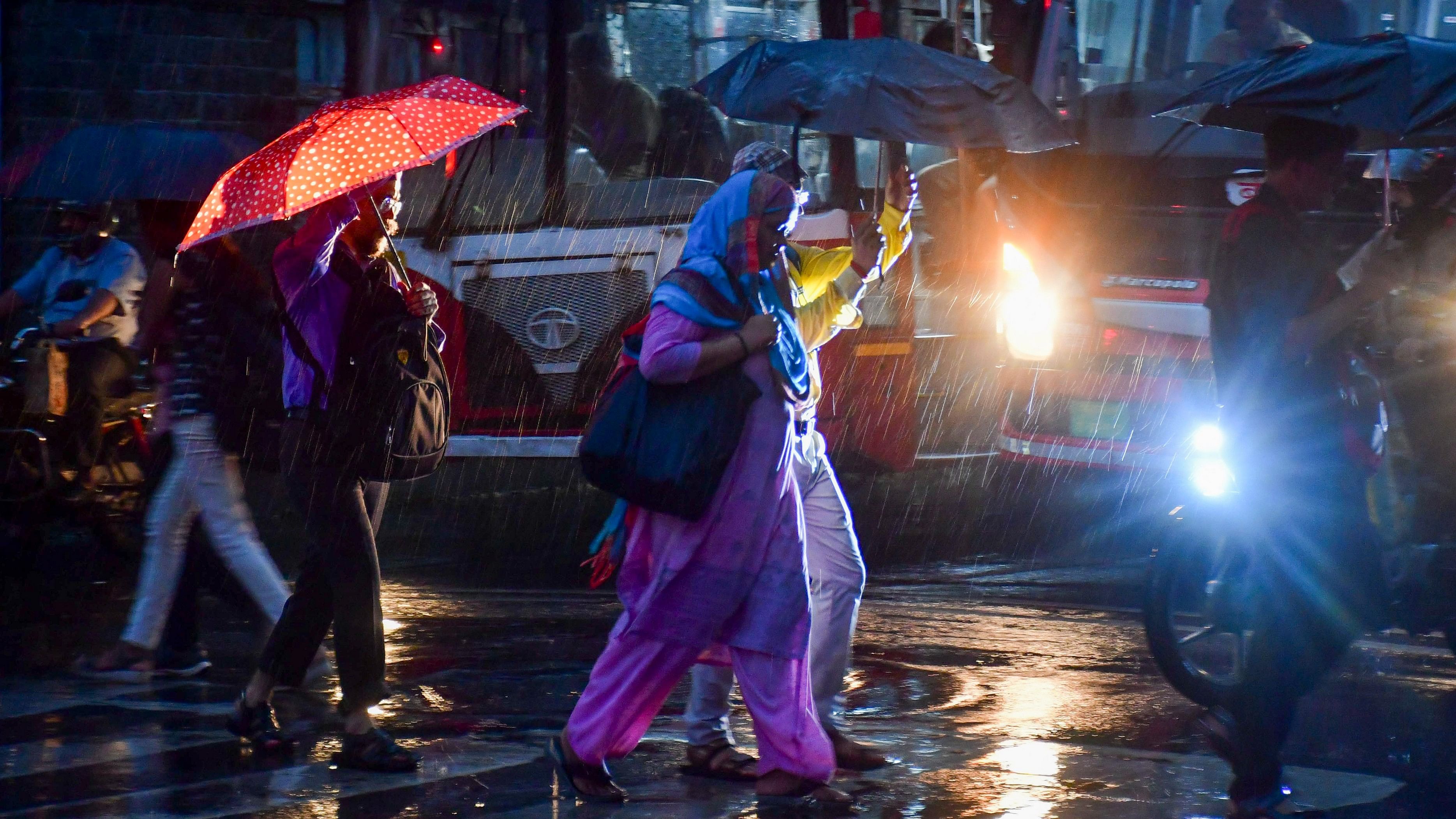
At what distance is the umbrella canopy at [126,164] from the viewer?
6.79 meters

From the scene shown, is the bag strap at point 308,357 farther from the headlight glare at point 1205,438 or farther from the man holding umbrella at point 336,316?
the headlight glare at point 1205,438

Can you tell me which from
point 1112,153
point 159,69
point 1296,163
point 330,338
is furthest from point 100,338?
point 159,69

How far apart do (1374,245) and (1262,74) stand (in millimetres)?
1947

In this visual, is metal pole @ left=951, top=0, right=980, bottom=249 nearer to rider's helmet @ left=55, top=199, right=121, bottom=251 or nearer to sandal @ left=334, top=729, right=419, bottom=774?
rider's helmet @ left=55, top=199, right=121, bottom=251

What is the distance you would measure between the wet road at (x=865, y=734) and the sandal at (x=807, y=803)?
0.05m

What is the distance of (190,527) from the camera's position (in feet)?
20.7

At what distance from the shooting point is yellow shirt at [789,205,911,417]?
200 inches

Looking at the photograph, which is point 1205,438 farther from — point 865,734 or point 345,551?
point 345,551

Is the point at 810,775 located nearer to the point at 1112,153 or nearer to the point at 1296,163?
the point at 1296,163

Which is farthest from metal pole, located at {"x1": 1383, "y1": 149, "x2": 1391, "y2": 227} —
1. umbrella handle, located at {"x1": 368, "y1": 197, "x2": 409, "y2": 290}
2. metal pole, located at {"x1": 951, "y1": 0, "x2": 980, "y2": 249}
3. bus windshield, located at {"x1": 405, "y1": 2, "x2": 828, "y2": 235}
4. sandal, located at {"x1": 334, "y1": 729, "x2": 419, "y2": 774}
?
bus windshield, located at {"x1": 405, "y1": 2, "x2": 828, "y2": 235}

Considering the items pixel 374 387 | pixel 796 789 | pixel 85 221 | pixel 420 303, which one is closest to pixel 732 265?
pixel 420 303

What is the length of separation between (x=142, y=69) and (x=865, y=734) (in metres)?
12.8

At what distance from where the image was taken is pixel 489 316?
441 inches

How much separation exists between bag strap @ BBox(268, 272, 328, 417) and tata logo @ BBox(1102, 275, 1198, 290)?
5.78 m
